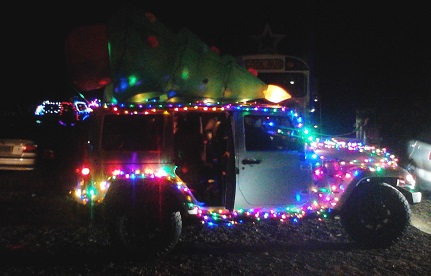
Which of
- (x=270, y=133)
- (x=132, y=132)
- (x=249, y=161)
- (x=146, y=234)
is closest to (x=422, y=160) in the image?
(x=270, y=133)

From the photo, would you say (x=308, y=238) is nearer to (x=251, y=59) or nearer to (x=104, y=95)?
(x=104, y=95)

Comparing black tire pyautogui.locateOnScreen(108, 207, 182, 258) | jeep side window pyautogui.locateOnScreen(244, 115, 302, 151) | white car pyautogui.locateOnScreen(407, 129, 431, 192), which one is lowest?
black tire pyautogui.locateOnScreen(108, 207, 182, 258)

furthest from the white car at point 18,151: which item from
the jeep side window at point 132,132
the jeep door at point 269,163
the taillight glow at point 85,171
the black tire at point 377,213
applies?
the black tire at point 377,213

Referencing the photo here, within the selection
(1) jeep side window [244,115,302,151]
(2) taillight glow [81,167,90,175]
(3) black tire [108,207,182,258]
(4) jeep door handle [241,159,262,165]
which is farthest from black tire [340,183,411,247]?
(2) taillight glow [81,167,90,175]

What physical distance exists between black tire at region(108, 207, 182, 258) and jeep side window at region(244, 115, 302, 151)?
1337 millimetres

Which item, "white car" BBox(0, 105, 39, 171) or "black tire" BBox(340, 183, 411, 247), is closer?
"black tire" BBox(340, 183, 411, 247)

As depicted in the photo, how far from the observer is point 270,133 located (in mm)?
5875

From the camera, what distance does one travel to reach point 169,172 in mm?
5504

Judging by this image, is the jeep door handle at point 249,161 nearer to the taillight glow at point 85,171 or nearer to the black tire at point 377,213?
the black tire at point 377,213

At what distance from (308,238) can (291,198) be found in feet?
3.62

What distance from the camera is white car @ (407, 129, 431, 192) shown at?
8.58 m

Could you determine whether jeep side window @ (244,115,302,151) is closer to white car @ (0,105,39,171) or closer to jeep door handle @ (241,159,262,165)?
jeep door handle @ (241,159,262,165)

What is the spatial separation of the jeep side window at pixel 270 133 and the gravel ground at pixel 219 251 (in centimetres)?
138

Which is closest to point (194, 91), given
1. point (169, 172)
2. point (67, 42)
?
point (169, 172)
